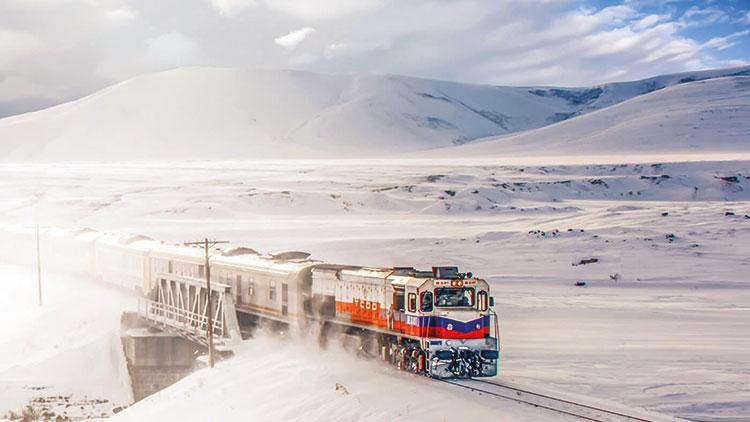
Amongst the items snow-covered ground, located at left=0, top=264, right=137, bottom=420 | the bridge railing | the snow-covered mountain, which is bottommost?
snow-covered ground, located at left=0, top=264, right=137, bottom=420

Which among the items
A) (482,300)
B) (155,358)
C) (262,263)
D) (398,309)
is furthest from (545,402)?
(155,358)

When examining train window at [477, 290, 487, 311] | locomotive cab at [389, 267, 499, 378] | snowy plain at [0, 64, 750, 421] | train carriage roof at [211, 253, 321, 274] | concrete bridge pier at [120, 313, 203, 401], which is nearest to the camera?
locomotive cab at [389, 267, 499, 378]

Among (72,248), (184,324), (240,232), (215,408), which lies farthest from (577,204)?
(215,408)

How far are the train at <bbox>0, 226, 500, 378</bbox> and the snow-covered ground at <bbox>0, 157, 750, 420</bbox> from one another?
114 cm

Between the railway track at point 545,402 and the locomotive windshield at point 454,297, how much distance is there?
2267 mm

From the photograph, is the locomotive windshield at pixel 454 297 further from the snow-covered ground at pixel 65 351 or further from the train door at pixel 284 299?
the snow-covered ground at pixel 65 351

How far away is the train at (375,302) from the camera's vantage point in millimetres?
26500

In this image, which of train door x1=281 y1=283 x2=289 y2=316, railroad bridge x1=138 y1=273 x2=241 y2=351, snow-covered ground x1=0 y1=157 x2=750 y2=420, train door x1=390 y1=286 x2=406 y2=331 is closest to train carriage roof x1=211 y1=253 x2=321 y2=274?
train door x1=281 y1=283 x2=289 y2=316

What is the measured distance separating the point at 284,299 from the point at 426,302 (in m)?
8.81

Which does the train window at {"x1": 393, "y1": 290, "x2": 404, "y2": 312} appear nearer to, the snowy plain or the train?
the train

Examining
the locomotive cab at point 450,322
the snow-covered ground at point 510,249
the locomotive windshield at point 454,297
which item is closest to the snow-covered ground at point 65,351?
the snow-covered ground at point 510,249

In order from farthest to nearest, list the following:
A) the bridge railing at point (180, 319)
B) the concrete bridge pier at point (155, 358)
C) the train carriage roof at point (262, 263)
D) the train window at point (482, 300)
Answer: the concrete bridge pier at point (155, 358) < the bridge railing at point (180, 319) < the train carriage roof at point (262, 263) < the train window at point (482, 300)

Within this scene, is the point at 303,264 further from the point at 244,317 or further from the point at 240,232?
the point at 240,232

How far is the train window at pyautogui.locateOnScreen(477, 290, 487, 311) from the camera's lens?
2708 cm
